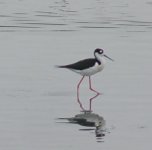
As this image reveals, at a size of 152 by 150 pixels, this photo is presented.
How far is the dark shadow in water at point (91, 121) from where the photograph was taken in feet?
47.3

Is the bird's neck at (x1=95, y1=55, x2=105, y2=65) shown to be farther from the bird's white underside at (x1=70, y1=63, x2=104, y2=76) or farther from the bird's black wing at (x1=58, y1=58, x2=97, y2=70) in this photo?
the bird's black wing at (x1=58, y1=58, x2=97, y2=70)

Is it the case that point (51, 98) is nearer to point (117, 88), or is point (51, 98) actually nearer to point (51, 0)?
point (117, 88)

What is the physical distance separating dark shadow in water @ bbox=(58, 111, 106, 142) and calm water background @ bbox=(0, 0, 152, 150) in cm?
12

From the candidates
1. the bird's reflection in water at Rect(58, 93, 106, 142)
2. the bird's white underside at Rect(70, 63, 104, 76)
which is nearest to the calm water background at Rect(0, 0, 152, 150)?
the bird's reflection in water at Rect(58, 93, 106, 142)

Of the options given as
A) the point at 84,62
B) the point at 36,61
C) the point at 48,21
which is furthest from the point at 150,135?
A: the point at 48,21

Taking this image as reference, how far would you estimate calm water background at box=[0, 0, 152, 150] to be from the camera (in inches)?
551

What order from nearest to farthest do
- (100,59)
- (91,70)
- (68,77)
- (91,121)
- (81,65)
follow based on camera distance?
(91,121) → (81,65) → (91,70) → (100,59) → (68,77)

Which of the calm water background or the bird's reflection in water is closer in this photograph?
the calm water background

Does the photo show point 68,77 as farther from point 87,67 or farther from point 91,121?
point 91,121

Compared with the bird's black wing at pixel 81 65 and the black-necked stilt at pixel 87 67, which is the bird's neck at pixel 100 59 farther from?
the bird's black wing at pixel 81 65

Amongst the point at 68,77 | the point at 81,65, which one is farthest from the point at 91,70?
the point at 68,77

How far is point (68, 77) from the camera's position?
20.2m

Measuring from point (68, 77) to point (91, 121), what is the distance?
16.0ft

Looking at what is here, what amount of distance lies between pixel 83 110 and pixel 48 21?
651 inches
